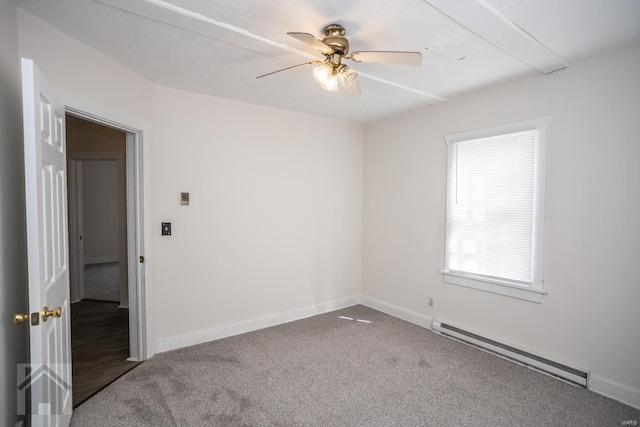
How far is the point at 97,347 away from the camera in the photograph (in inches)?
127

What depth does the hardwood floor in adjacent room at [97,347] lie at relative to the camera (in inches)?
101

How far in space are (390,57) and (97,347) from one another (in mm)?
3713

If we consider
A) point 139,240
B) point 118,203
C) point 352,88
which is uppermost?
point 352,88

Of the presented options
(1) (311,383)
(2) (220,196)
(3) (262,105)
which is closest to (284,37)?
(3) (262,105)

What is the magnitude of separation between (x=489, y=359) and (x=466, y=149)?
6.77 ft

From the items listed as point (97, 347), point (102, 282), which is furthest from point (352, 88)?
point (102, 282)

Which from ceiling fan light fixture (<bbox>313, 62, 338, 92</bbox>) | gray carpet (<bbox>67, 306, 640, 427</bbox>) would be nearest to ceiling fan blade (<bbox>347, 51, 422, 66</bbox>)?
ceiling fan light fixture (<bbox>313, 62, 338, 92</bbox>)

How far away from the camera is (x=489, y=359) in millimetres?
3004

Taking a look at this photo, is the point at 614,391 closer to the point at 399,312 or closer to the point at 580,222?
the point at 580,222

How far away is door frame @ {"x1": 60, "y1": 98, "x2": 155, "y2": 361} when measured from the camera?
291 centimetres

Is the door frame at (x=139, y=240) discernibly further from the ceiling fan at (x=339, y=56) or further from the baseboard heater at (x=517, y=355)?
the baseboard heater at (x=517, y=355)

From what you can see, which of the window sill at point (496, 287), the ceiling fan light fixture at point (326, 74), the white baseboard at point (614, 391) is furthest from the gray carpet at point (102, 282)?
the white baseboard at point (614, 391)

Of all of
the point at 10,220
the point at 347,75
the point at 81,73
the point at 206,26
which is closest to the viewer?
the point at 10,220

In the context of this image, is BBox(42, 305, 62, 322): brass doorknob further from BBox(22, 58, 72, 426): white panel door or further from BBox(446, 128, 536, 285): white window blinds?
BBox(446, 128, 536, 285): white window blinds
